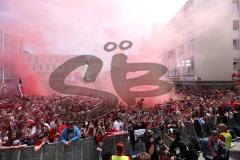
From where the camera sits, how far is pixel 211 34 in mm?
34312

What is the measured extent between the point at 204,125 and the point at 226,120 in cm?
138

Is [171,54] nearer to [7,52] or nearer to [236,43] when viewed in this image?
[236,43]

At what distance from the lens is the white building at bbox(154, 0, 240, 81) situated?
1335 inches

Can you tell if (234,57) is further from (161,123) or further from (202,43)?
(161,123)

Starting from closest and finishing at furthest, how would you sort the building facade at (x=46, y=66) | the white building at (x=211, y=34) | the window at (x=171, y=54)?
the white building at (x=211, y=34) < the building facade at (x=46, y=66) < the window at (x=171, y=54)

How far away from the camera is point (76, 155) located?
7617mm

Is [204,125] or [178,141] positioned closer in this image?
[178,141]

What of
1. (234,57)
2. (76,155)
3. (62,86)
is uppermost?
(234,57)

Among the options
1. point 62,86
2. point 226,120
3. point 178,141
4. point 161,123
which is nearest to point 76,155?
point 178,141

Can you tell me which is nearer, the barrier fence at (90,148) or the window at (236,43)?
the barrier fence at (90,148)

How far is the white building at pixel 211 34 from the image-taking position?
33906 mm

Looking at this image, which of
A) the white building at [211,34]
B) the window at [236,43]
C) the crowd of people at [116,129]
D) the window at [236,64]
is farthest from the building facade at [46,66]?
the crowd of people at [116,129]

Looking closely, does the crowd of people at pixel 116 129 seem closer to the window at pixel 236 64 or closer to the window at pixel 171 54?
the window at pixel 236 64

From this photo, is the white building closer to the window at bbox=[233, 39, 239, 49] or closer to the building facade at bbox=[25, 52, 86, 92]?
the window at bbox=[233, 39, 239, 49]
